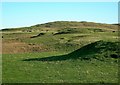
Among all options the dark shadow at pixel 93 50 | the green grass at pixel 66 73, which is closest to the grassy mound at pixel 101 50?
the dark shadow at pixel 93 50

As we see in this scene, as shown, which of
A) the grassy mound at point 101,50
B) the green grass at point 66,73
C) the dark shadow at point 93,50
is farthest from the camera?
the dark shadow at point 93,50

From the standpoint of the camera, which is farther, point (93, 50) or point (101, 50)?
point (93, 50)

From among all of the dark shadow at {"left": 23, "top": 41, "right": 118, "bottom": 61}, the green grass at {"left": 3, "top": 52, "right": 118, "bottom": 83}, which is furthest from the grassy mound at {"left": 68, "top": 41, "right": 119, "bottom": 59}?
the green grass at {"left": 3, "top": 52, "right": 118, "bottom": 83}

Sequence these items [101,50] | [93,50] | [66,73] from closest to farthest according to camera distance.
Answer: [66,73] < [101,50] < [93,50]

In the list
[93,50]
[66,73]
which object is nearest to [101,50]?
[93,50]

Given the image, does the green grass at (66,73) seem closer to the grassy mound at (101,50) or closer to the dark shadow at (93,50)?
the grassy mound at (101,50)

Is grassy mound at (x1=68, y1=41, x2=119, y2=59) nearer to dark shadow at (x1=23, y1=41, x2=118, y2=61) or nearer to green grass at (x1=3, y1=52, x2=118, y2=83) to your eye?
dark shadow at (x1=23, y1=41, x2=118, y2=61)

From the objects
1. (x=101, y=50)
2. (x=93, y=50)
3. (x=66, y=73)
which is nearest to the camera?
(x=66, y=73)

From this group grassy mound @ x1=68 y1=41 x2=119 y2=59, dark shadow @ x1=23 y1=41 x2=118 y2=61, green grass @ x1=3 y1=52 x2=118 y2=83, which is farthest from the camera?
dark shadow @ x1=23 y1=41 x2=118 y2=61

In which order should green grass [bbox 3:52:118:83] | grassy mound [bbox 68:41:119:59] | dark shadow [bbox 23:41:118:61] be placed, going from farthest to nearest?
dark shadow [bbox 23:41:118:61], grassy mound [bbox 68:41:119:59], green grass [bbox 3:52:118:83]

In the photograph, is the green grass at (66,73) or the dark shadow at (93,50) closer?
the green grass at (66,73)

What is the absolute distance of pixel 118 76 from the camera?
3033 cm

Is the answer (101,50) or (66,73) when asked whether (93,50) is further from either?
(66,73)

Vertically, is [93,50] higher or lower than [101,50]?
lower
